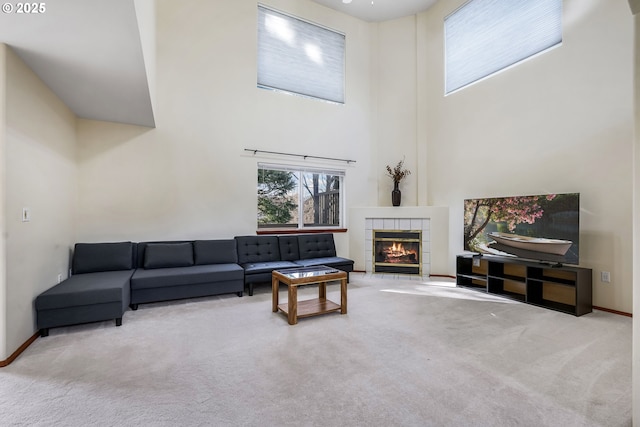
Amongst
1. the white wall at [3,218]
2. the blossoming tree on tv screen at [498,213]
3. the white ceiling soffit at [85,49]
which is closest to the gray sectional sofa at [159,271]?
the white wall at [3,218]

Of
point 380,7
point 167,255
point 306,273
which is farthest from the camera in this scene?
point 380,7

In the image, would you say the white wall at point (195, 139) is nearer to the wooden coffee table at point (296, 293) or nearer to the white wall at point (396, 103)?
the white wall at point (396, 103)

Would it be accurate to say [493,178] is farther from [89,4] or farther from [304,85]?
[89,4]

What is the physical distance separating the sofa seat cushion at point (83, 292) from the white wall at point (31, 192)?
111 millimetres

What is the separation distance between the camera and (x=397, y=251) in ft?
18.2

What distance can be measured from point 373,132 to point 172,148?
3694 millimetres

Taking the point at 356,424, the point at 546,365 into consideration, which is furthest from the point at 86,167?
the point at 546,365

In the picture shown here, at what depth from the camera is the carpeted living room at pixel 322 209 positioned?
1.96m

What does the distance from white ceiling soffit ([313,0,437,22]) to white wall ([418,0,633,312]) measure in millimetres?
1985

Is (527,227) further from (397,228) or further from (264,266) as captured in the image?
(264,266)

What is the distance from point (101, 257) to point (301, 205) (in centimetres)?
304

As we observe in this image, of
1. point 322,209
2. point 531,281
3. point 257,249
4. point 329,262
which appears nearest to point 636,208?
point 531,281

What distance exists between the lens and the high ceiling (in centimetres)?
189

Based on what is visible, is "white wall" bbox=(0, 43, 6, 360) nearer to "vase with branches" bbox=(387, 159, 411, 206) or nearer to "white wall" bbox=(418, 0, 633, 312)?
"vase with branches" bbox=(387, 159, 411, 206)
